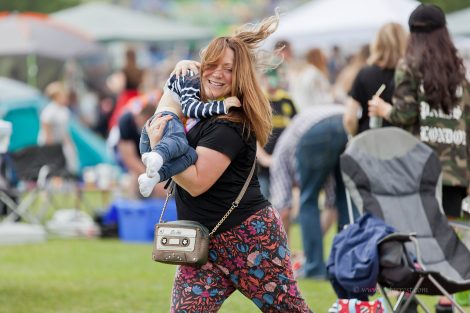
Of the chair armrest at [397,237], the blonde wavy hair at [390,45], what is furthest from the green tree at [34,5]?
the chair armrest at [397,237]

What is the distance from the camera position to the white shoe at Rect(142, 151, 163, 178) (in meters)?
4.79

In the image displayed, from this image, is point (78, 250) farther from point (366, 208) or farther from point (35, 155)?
point (366, 208)

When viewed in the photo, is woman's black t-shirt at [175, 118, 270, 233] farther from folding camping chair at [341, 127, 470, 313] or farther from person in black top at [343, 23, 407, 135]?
person in black top at [343, 23, 407, 135]

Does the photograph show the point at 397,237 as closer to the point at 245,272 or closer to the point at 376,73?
the point at 245,272

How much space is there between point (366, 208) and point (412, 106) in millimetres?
800

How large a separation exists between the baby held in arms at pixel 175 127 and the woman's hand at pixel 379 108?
2459 millimetres

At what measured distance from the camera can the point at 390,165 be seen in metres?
7.10

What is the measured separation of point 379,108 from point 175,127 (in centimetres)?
277

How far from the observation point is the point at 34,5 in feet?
121

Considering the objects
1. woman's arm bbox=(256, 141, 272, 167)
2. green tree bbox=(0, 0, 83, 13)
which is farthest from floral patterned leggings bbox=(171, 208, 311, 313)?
green tree bbox=(0, 0, 83, 13)

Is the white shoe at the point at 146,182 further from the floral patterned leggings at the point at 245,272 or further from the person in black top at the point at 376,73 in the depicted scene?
the person in black top at the point at 376,73

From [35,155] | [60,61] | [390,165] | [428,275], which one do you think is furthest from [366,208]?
[60,61]

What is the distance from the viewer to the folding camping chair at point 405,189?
695cm

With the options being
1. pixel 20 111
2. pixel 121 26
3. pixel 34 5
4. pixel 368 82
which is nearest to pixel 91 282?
pixel 368 82
